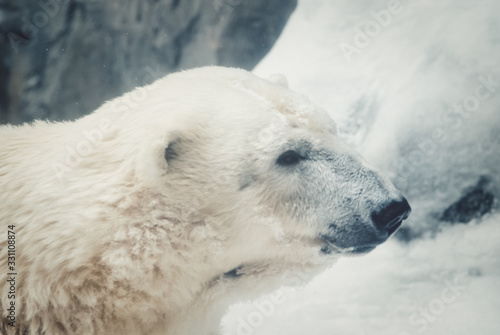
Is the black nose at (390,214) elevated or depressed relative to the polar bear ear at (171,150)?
elevated

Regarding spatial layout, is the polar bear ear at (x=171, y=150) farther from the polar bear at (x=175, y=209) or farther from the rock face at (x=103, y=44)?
the rock face at (x=103, y=44)

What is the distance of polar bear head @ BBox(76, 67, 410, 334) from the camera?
152 cm

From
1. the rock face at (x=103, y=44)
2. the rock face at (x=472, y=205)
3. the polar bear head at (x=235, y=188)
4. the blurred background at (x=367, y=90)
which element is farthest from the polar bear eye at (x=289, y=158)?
the rock face at (x=103, y=44)

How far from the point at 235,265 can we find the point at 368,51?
10.7ft

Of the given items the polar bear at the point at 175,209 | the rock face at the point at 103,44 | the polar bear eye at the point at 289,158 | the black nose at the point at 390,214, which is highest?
the black nose at the point at 390,214

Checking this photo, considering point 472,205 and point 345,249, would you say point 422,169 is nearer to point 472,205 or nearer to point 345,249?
point 472,205

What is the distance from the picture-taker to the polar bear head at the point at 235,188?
1524 mm

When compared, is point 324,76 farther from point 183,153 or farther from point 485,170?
point 183,153

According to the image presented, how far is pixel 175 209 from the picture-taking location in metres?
1.54

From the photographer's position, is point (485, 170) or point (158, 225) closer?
point (158, 225)

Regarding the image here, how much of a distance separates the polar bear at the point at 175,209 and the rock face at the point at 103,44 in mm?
2193


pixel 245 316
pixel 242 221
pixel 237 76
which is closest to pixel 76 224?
pixel 242 221

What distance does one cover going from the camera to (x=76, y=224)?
146 cm

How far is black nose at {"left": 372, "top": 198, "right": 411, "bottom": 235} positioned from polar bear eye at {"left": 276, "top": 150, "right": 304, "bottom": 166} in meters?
0.39
